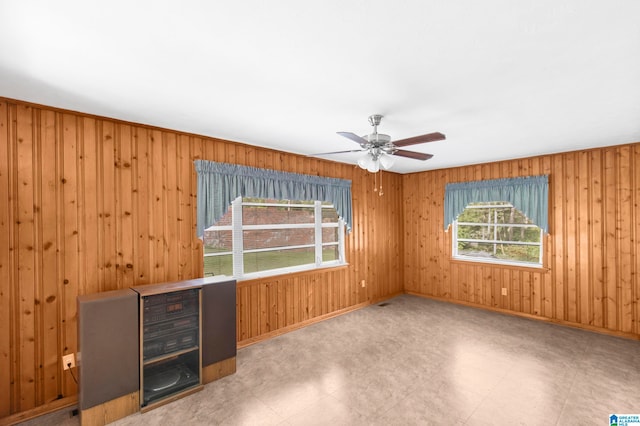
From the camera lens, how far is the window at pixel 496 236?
4719 millimetres

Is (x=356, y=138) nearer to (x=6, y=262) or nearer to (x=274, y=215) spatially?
(x=274, y=215)

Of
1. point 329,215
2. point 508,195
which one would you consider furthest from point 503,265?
point 329,215

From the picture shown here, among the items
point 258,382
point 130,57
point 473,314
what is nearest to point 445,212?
point 473,314

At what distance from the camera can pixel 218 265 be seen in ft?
11.9

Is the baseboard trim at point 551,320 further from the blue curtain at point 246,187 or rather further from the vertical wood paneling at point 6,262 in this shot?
the vertical wood paneling at point 6,262

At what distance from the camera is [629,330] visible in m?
3.81

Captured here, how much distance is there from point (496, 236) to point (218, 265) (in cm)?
455

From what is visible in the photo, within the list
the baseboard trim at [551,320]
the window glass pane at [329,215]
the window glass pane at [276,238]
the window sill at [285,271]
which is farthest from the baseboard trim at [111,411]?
the baseboard trim at [551,320]

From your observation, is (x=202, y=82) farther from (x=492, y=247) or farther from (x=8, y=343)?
(x=492, y=247)

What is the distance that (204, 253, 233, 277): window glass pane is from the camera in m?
3.57

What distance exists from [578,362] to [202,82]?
4579 millimetres

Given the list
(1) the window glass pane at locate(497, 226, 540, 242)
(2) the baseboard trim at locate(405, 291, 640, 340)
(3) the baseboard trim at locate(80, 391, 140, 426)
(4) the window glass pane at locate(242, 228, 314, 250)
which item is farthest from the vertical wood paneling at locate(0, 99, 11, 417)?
(1) the window glass pane at locate(497, 226, 540, 242)

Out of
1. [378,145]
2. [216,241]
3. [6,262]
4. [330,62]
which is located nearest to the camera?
[330,62]

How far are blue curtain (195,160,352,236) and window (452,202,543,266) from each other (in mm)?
2508
